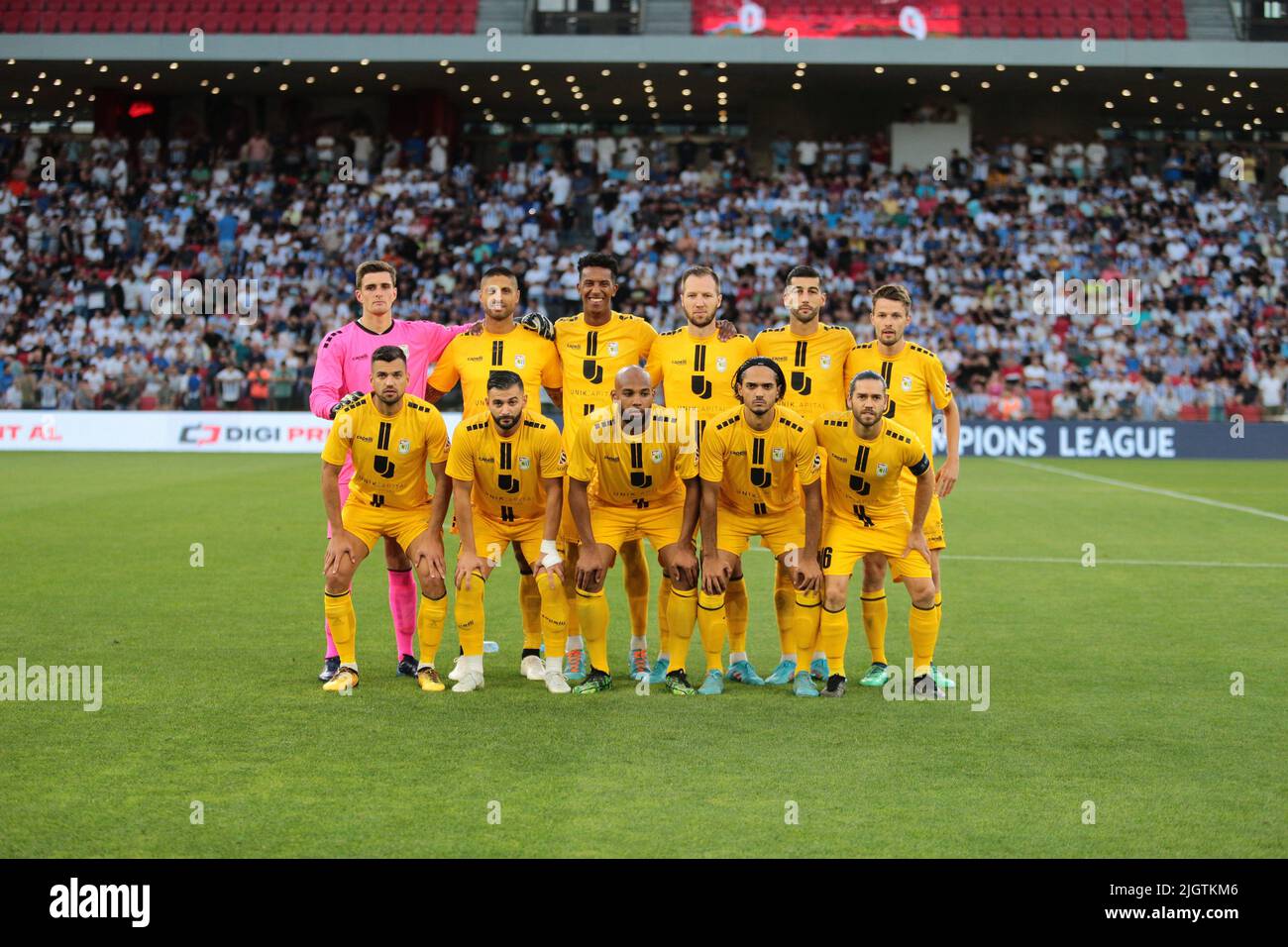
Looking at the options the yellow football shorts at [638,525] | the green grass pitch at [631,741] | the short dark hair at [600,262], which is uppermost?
the short dark hair at [600,262]

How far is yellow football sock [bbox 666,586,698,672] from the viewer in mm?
7863

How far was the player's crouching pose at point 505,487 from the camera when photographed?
25.6 feet

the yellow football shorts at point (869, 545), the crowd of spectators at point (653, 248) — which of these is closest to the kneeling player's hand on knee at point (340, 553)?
the yellow football shorts at point (869, 545)

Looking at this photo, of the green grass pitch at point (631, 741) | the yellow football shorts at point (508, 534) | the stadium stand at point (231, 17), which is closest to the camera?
the green grass pitch at point (631, 741)

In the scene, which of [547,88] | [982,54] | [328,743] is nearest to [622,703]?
[328,743]

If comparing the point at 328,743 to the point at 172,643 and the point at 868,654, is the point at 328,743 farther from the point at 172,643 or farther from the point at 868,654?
the point at 868,654

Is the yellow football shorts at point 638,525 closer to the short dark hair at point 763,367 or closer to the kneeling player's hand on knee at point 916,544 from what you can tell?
the short dark hair at point 763,367

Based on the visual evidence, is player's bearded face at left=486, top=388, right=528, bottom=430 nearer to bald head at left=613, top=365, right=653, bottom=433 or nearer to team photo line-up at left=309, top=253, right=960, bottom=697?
team photo line-up at left=309, top=253, right=960, bottom=697

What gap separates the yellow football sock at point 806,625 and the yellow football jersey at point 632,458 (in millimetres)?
878

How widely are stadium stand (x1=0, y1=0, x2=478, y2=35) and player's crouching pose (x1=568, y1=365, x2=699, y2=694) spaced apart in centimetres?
2848

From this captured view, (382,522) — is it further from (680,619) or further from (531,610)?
(680,619)

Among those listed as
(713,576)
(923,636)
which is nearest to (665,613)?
(713,576)

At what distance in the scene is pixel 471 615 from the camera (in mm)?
7883

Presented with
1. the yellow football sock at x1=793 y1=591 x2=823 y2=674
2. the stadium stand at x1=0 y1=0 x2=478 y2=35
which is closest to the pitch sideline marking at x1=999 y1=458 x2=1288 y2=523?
the yellow football sock at x1=793 y1=591 x2=823 y2=674
